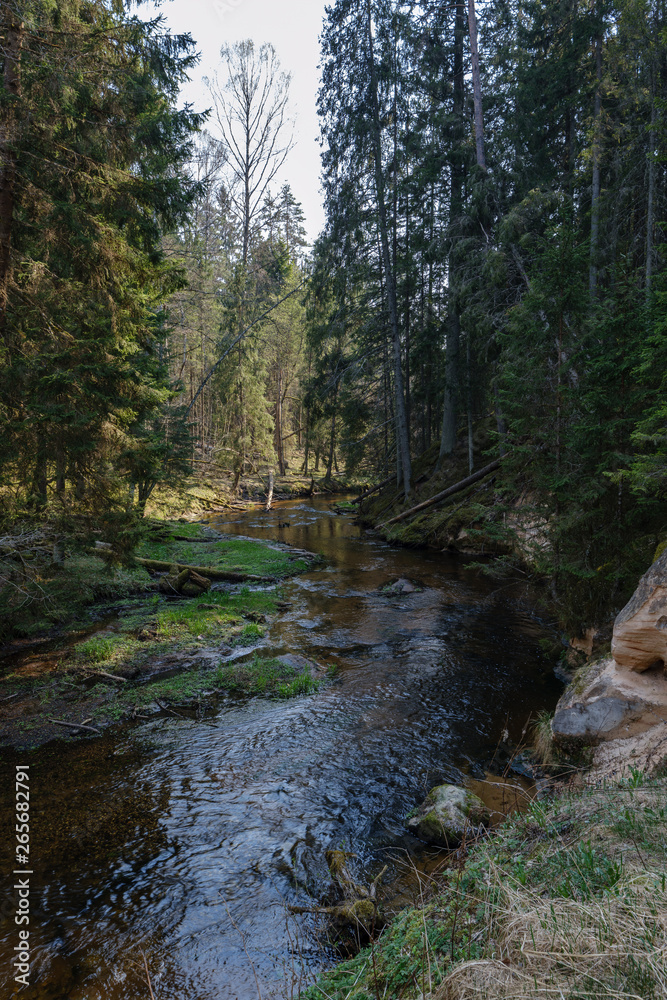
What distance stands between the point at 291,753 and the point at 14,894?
9.05 ft

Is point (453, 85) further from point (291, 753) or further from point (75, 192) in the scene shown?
point (291, 753)

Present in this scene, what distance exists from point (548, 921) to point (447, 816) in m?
2.36

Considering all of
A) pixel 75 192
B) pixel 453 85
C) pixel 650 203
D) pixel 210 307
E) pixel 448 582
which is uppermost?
pixel 453 85

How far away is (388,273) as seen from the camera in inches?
788

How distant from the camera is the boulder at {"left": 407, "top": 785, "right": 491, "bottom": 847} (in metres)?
4.11

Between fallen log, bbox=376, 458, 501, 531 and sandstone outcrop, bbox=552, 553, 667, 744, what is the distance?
37.2 ft

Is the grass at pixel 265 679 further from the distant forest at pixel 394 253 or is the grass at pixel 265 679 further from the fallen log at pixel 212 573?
the fallen log at pixel 212 573

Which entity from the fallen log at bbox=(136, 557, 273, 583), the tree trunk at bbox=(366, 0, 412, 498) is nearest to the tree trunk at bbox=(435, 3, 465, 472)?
the tree trunk at bbox=(366, 0, 412, 498)

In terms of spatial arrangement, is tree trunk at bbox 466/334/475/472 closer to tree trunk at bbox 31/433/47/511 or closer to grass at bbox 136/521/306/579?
grass at bbox 136/521/306/579

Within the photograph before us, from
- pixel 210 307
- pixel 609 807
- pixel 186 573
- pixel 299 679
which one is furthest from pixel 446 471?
pixel 210 307

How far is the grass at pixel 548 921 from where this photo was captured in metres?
1.81

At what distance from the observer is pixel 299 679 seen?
7.38 metres
